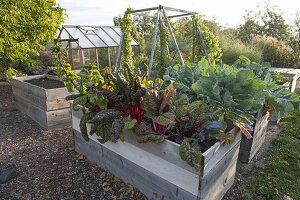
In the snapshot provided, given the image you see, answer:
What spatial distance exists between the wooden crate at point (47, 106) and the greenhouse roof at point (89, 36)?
165 inches

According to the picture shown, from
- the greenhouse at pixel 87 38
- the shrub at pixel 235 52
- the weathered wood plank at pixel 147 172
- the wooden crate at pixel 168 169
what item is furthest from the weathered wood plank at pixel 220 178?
the shrub at pixel 235 52

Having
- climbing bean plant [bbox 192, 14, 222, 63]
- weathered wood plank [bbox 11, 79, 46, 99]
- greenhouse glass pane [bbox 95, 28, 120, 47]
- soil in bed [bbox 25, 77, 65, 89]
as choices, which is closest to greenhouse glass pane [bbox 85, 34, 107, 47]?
greenhouse glass pane [bbox 95, 28, 120, 47]

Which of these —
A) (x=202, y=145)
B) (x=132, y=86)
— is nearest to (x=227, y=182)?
(x=202, y=145)

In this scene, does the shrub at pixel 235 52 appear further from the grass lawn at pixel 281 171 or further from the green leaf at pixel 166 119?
the green leaf at pixel 166 119

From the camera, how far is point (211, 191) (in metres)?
1.63

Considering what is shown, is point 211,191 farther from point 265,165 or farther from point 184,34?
point 184,34

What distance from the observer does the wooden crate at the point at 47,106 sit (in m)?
3.01

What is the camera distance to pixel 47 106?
9.86 feet

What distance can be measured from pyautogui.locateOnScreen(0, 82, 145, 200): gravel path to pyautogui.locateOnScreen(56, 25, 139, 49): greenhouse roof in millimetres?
4844

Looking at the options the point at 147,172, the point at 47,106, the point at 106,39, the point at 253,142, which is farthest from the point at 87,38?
the point at 147,172

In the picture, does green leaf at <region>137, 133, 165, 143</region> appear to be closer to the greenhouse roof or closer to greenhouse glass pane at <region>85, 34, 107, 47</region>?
the greenhouse roof

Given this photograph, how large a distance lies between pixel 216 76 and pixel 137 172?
1026 millimetres

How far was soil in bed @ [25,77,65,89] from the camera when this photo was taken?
3.53 m

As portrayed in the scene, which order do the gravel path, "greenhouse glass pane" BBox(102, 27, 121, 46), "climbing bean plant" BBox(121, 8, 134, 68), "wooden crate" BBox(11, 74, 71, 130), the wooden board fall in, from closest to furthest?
1. the gravel path
2. "wooden crate" BBox(11, 74, 71, 130)
3. the wooden board
4. "climbing bean plant" BBox(121, 8, 134, 68)
5. "greenhouse glass pane" BBox(102, 27, 121, 46)
